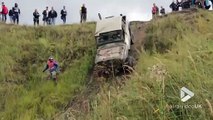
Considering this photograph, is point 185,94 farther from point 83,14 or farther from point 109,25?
point 83,14

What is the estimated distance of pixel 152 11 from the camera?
96.2ft

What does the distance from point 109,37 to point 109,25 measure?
2.03ft

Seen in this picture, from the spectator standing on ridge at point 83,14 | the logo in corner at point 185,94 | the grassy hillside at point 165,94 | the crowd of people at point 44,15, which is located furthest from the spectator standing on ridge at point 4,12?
the logo in corner at point 185,94

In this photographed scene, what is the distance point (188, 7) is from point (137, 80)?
71.1ft

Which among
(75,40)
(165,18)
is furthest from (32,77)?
(165,18)

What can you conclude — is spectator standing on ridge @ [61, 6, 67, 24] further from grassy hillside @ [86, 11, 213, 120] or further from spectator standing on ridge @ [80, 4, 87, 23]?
grassy hillside @ [86, 11, 213, 120]

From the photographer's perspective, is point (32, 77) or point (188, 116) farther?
point (32, 77)

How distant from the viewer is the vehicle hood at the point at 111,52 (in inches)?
757

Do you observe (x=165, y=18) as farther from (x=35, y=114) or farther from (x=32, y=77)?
(x=35, y=114)

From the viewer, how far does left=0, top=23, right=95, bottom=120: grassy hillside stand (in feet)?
59.9

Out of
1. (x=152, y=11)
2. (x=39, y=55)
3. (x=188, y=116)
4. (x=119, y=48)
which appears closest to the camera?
(x=188, y=116)

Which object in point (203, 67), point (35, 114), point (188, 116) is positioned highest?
point (203, 67)

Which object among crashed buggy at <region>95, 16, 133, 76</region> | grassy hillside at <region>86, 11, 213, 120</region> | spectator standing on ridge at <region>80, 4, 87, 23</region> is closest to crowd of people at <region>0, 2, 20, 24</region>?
spectator standing on ridge at <region>80, 4, 87, 23</region>

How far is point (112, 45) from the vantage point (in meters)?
20.4
